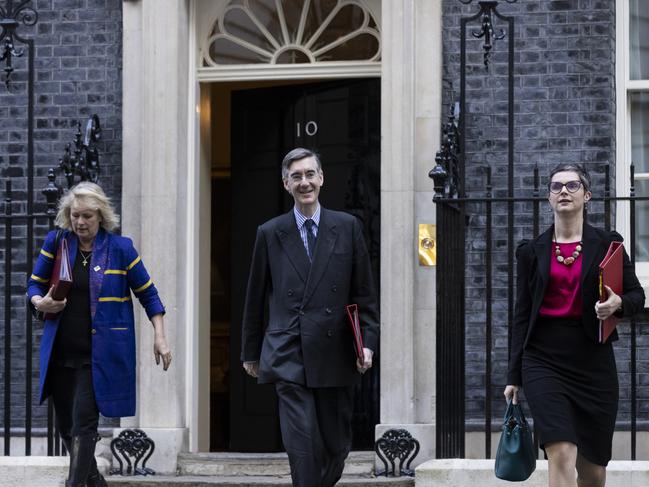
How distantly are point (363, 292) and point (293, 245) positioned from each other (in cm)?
39

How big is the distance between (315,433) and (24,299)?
3631 millimetres

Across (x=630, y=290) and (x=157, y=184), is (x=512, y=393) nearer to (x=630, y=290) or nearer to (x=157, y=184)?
(x=630, y=290)

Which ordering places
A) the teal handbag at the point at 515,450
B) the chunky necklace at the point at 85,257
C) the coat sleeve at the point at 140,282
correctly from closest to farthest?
the teal handbag at the point at 515,450
the chunky necklace at the point at 85,257
the coat sleeve at the point at 140,282

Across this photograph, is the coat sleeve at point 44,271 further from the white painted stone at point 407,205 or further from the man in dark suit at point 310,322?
the white painted stone at point 407,205

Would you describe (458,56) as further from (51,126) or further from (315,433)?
(315,433)

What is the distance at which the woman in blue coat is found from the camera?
742 cm

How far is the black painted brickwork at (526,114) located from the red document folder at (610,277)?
2786 millimetres

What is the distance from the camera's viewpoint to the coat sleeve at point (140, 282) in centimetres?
765

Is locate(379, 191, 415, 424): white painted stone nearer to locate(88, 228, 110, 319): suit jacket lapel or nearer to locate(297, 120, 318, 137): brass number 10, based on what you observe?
locate(297, 120, 318, 137): brass number 10

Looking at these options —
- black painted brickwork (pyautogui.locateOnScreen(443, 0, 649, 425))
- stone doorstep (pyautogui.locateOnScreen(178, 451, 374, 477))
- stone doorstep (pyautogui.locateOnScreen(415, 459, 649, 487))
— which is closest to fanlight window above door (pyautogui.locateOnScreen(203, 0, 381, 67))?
black painted brickwork (pyautogui.locateOnScreen(443, 0, 649, 425))

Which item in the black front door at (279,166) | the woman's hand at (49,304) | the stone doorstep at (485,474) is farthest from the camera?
the black front door at (279,166)

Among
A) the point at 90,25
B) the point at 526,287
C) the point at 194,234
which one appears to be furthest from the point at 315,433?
the point at 90,25

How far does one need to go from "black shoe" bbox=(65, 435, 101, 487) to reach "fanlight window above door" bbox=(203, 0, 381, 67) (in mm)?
3735

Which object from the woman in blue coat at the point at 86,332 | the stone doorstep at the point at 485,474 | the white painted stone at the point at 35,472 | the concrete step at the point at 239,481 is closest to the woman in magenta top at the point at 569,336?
the stone doorstep at the point at 485,474
